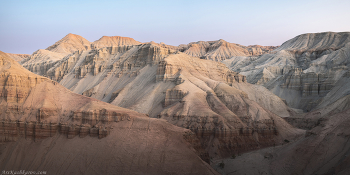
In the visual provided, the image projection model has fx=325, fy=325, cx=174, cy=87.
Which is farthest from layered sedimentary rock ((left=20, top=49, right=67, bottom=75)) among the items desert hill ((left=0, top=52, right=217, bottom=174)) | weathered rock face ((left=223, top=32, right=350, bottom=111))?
desert hill ((left=0, top=52, right=217, bottom=174))

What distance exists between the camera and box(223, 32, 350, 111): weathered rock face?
11162cm

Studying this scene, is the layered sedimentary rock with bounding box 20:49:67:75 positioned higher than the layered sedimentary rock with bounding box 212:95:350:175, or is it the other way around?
the layered sedimentary rock with bounding box 20:49:67:75

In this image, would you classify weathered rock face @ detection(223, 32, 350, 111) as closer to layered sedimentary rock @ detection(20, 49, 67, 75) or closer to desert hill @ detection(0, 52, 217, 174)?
desert hill @ detection(0, 52, 217, 174)

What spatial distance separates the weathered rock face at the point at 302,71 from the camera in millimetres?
111625

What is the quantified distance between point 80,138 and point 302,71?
369 ft

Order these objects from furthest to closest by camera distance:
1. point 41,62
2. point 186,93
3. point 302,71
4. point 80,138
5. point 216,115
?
point 41,62, point 302,71, point 186,93, point 216,115, point 80,138

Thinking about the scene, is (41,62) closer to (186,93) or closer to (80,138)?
(186,93)

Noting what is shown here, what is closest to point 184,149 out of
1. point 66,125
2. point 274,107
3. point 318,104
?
point 66,125

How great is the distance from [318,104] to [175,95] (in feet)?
167

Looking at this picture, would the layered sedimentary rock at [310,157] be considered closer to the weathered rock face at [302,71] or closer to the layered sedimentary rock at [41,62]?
the weathered rock face at [302,71]

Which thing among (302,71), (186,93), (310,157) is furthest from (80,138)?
(302,71)

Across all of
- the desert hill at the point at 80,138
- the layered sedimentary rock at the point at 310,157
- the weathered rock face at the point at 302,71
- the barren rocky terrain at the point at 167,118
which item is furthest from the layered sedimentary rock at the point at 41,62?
the layered sedimentary rock at the point at 310,157

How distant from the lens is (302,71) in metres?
133

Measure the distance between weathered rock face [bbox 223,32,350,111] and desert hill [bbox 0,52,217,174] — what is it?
7568 centimetres
